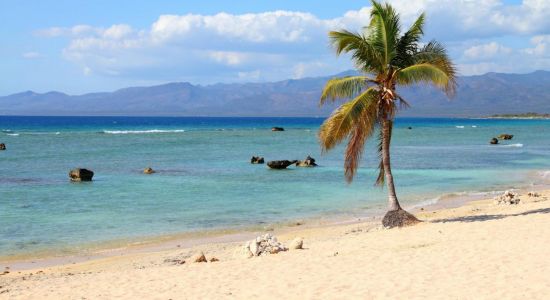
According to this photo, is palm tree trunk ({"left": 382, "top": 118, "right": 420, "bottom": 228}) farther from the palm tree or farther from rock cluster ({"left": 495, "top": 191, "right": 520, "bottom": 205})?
rock cluster ({"left": 495, "top": 191, "right": 520, "bottom": 205})

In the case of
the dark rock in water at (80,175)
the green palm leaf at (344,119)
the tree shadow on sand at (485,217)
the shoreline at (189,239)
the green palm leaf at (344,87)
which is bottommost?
the shoreline at (189,239)

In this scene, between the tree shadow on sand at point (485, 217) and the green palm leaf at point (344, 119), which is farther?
the tree shadow on sand at point (485, 217)

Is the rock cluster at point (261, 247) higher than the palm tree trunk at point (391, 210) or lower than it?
lower

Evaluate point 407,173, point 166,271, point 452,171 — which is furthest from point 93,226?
point 452,171

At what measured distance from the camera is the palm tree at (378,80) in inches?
672

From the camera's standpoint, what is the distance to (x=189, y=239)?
720 inches

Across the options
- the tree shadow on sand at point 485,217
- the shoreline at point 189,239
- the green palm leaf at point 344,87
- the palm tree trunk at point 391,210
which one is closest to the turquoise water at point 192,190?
the shoreline at point 189,239

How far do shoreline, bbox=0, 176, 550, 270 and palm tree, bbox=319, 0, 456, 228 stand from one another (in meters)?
3.25

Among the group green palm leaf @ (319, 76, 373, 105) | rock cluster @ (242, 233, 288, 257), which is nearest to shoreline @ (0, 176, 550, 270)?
rock cluster @ (242, 233, 288, 257)

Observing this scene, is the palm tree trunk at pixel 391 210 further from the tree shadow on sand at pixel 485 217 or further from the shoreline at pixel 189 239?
the shoreline at pixel 189 239

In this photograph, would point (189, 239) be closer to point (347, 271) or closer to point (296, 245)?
point (296, 245)

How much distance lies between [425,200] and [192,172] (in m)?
16.4

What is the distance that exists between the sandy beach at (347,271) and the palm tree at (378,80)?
2.68m

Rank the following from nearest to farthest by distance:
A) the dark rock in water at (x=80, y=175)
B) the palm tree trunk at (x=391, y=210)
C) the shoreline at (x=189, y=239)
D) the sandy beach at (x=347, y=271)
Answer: the sandy beach at (x=347, y=271), the shoreline at (x=189, y=239), the palm tree trunk at (x=391, y=210), the dark rock in water at (x=80, y=175)
